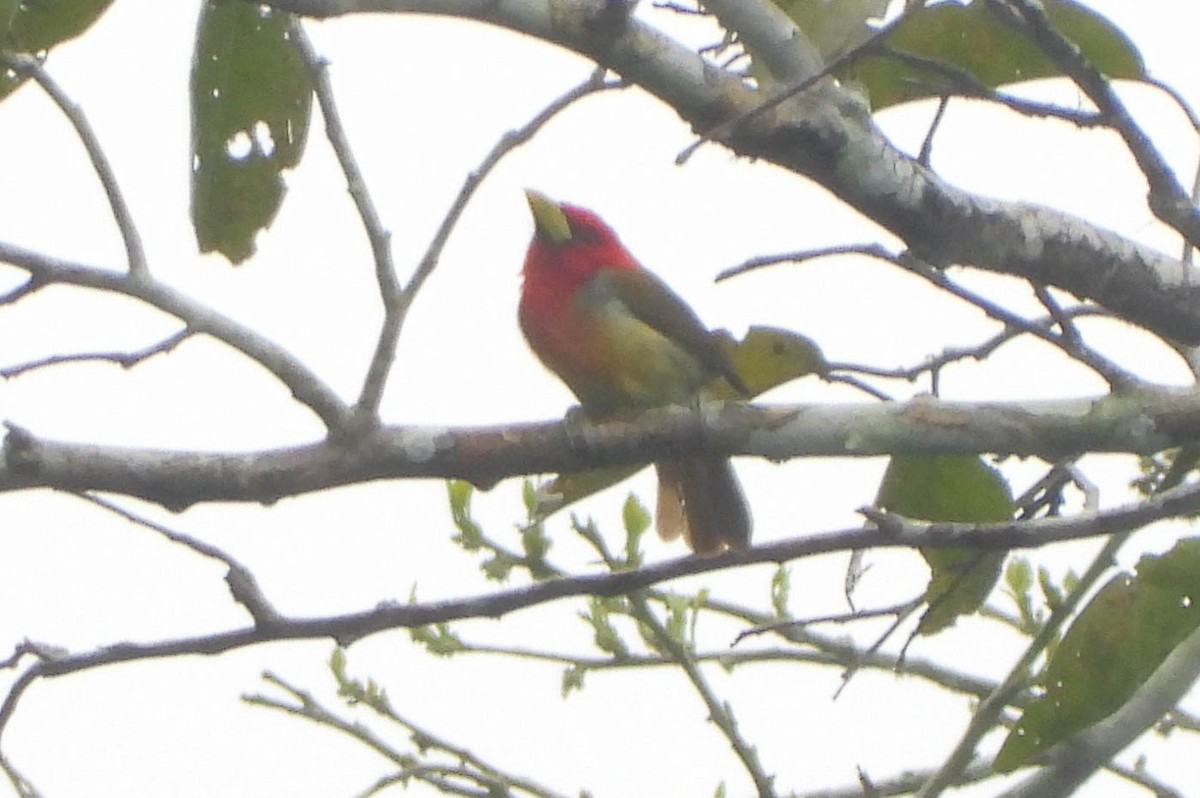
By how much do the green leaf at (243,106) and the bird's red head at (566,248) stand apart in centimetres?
108

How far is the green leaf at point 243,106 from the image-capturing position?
2783 mm

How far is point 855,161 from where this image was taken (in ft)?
7.65

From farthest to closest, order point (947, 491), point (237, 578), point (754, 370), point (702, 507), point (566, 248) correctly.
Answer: point (566, 248) → point (702, 507) → point (754, 370) → point (947, 491) → point (237, 578)

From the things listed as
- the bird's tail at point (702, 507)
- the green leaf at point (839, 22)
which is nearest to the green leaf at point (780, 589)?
the bird's tail at point (702, 507)

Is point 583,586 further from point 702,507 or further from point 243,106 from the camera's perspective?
point 702,507

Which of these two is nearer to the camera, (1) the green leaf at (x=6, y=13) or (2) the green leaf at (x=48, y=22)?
(1) the green leaf at (x=6, y=13)

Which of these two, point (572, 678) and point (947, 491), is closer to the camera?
point (947, 491)

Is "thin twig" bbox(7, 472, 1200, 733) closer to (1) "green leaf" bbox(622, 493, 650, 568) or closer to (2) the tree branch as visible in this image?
(2) the tree branch

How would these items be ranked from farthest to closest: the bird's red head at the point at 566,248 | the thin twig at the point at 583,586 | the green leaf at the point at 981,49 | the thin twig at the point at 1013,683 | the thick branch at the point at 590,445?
1. the bird's red head at the point at 566,248
2. the green leaf at the point at 981,49
3. the thin twig at the point at 1013,683
4. the thick branch at the point at 590,445
5. the thin twig at the point at 583,586

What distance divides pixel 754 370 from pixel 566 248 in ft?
4.94

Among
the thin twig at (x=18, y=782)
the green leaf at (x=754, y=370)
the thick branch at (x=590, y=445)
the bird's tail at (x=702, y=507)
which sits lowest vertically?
the thin twig at (x=18, y=782)

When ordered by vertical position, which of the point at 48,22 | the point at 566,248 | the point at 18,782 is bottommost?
the point at 18,782

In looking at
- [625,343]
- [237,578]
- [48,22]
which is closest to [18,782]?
[237,578]

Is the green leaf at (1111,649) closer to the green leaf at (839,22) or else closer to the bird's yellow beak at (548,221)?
the green leaf at (839,22)
